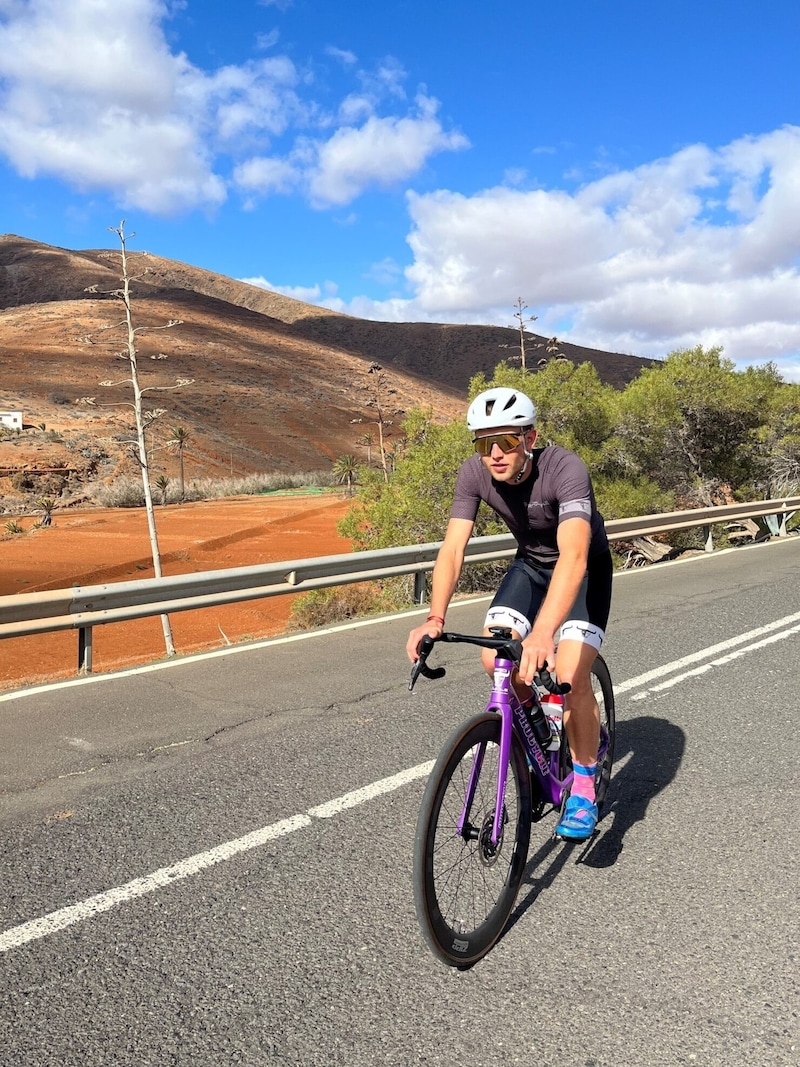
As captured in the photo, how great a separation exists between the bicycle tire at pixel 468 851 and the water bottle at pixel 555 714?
1.18 feet

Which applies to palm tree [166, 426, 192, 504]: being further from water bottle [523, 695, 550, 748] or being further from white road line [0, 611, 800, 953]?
water bottle [523, 695, 550, 748]

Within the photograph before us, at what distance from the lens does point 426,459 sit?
744 inches

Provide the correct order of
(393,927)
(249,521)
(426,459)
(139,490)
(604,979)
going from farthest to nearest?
(139,490), (249,521), (426,459), (393,927), (604,979)

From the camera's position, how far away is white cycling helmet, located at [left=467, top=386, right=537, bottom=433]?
3.25m

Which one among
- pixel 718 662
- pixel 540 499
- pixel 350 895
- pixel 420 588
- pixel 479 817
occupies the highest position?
pixel 540 499

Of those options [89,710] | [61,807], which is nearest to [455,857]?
[61,807]

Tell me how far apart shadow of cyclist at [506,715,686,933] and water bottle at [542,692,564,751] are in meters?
0.61

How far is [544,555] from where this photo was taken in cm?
372

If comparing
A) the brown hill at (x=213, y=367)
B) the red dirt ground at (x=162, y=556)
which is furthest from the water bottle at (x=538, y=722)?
the brown hill at (x=213, y=367)

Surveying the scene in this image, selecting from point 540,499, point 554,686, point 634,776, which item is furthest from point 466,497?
point 634,776

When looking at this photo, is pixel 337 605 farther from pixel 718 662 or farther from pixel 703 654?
pixel 718 662

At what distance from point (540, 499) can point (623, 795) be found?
1894mm

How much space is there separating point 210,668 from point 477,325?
491 feet

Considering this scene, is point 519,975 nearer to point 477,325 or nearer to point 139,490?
point 139,490
